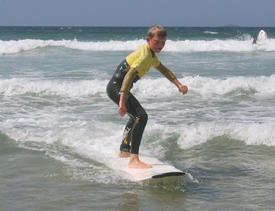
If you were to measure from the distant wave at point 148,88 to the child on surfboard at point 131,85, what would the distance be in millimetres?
6185

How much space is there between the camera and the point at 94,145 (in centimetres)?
653

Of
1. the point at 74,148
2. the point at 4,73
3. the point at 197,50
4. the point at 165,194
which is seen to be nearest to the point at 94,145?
the point at 74,148

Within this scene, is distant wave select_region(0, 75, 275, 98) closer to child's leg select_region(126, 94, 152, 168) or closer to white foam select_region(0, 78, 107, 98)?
white foam select_region(0, 78, 107, 98)

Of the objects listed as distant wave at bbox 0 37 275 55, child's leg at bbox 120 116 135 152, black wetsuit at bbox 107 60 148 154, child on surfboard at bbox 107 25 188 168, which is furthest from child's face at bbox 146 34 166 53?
distant wave at bbox 0 37 275 55

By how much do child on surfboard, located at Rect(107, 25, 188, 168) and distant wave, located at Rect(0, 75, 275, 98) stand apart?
20.3 ft

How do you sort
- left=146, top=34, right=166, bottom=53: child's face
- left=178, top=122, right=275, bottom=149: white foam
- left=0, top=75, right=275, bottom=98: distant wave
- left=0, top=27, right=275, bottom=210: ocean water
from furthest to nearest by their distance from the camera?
left=0, top=75, right=275, bottom=98: distant wave → left=178, top=122, right=275, bottom=149: white foam → left=146, top=34, right=166, bottom=53: child's face → left=0, top=27, right=275, bottom=210: ocean water

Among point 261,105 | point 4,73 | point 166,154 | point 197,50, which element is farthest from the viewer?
point 197,50

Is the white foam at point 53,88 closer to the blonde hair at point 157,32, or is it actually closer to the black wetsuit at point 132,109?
the black wetsuit at point 132,109

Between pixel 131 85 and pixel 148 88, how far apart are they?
24.2 ft

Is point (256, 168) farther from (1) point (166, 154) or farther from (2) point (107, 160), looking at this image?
(2) point (107, 160)

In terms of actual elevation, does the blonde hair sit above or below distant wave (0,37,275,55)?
above

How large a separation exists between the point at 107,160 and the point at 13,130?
7.78 ft

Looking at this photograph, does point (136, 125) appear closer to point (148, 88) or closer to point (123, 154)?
point (123, 154)

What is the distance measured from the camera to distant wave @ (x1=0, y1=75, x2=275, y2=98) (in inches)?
459
